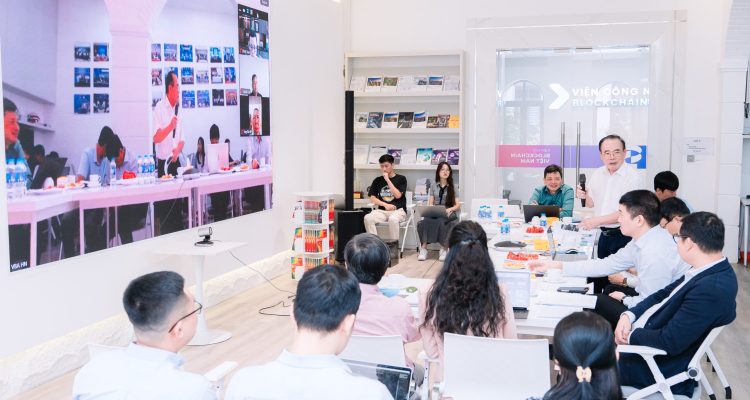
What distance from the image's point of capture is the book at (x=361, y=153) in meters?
10.9

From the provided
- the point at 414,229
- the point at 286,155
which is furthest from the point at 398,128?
the point at 286,155

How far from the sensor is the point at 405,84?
418 inches

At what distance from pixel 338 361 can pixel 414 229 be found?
28.3 feet

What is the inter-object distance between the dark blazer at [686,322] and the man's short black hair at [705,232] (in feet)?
0.30

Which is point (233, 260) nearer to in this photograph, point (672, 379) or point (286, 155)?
point (286, 155)

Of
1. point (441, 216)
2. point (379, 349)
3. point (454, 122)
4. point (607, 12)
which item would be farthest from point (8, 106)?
point (607, 12)

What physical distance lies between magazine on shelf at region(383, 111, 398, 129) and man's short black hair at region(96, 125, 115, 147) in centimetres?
556

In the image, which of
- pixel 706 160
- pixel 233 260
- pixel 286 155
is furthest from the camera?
pixel 706 160

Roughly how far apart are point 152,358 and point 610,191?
483 cm

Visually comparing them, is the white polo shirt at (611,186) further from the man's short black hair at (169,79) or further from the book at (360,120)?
the book at (360,120)

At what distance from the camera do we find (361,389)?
2.06 m

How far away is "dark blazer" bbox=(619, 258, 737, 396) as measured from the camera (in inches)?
134

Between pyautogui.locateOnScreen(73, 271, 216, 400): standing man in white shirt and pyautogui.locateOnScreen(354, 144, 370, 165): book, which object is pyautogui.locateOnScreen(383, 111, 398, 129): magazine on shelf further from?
pyautogui.locateOnScreen(73, 271, 216, 400): standing man in white shirt

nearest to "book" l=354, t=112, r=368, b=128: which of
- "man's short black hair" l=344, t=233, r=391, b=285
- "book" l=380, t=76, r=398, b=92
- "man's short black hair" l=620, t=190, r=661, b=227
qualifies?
"book" l=380, t=76, r=398, b=92
